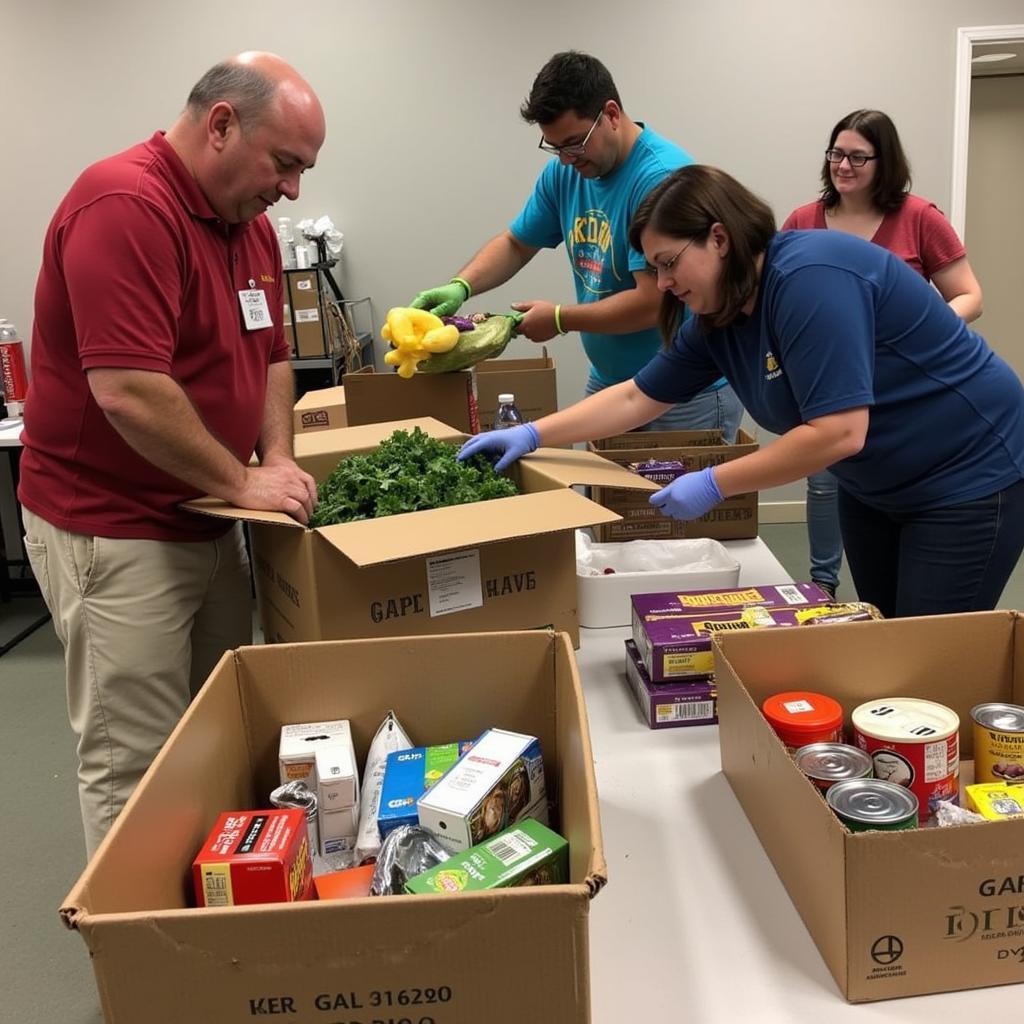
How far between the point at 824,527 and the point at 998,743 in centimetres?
247

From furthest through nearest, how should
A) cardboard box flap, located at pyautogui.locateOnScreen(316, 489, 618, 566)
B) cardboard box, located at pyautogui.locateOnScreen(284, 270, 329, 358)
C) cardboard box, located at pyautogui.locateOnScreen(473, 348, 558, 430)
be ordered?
cardboard box, located at pyautogui.locateOnScreen(284, 270, 329, 358), cardboard box, located at pyautogui.locateOnScreen(473, 348, 558, 430), cardboard box flap, located at pyautogui.locateOnScreen(316, 489, 618, 566)

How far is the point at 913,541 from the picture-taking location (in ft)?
5.34

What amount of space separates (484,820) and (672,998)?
238mm

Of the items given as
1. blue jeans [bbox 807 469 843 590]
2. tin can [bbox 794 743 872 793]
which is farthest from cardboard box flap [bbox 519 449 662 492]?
blue jeans [bbox 807 469 843 590]

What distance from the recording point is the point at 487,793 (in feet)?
3.06

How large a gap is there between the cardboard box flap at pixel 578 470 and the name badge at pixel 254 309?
554mm

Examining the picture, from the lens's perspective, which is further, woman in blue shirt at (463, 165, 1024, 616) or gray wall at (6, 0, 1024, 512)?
gray wall at (6, 0, 1024, 512)

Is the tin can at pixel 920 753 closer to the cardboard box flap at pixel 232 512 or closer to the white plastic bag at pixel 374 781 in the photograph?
the white plastic bag at pixel 374 781

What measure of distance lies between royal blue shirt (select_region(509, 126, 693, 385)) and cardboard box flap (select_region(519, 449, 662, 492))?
2.00 feet

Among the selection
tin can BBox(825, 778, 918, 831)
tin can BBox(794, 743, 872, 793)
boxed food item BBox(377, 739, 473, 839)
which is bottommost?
boxed food item BBox(377, 739, 473, 839)

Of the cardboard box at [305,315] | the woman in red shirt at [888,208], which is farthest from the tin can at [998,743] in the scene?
the cardboard box at [305,315]

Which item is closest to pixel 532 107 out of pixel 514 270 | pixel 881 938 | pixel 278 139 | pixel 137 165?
pixel 514 270

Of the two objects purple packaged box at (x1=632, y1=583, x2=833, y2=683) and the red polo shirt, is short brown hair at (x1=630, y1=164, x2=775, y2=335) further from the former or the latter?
the red polo shirt

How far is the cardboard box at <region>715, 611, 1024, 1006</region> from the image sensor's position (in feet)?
2.45
